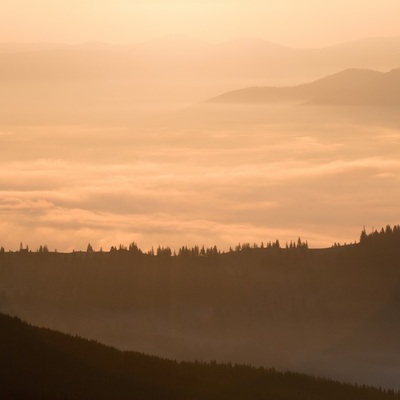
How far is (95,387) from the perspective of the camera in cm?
19812

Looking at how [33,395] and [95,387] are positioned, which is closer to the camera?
[33,395]

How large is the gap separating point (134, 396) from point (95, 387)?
4427 mm

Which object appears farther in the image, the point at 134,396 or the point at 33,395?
the point at 134,396

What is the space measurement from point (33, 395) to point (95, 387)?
15.6 m

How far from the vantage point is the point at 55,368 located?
655 feet

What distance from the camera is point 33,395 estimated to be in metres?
184

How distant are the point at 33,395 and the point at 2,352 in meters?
16.3

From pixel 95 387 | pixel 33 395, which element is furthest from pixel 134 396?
pixel 33 395

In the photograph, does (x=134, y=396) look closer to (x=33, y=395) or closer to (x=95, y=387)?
(x=95, y=387)

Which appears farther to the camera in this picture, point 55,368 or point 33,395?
point 55,368

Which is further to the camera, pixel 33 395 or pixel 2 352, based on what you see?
pixel 2 352

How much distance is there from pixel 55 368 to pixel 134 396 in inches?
372
